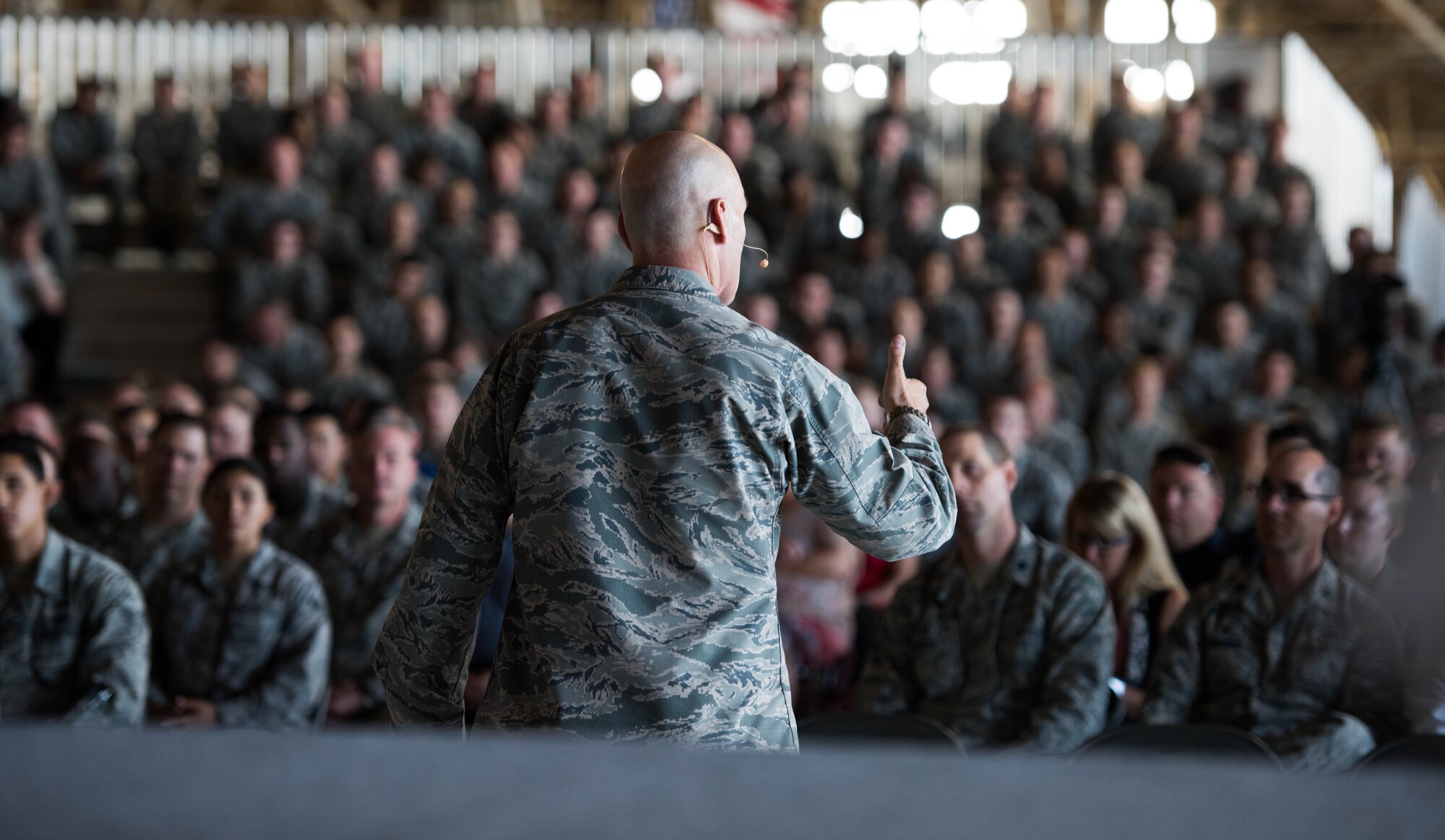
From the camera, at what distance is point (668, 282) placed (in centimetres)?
165

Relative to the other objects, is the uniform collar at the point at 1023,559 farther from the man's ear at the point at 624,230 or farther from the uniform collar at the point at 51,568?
the uniform collar at the point at 51,568

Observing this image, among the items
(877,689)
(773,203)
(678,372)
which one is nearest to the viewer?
(678,372)

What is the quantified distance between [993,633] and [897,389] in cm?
164

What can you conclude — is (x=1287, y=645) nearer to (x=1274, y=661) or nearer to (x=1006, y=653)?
(x=1274, y=661)

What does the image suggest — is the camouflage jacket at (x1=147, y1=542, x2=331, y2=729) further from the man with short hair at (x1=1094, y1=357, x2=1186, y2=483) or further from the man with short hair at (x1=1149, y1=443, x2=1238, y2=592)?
the man with short hair at (x1=1094, y1=357, x2=1186, y2=483)

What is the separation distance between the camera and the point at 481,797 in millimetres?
648

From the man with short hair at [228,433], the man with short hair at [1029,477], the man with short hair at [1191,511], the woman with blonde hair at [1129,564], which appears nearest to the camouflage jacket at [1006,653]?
the woman with blonde hair at [1129,564]

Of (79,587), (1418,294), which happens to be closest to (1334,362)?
(1418,294)

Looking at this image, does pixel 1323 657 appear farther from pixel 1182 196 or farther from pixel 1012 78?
pixel 1012 78

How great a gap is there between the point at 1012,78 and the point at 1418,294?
3.85 metres

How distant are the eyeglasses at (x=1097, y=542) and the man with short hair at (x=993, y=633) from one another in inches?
15.8

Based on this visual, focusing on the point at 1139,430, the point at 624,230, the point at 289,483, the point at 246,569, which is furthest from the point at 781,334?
the point at 624,230

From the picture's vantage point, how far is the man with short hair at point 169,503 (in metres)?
4.08

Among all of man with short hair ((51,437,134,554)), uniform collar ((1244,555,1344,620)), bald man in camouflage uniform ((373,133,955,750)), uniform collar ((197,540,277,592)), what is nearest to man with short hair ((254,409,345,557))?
man with short hair ((51,437,134,554))
